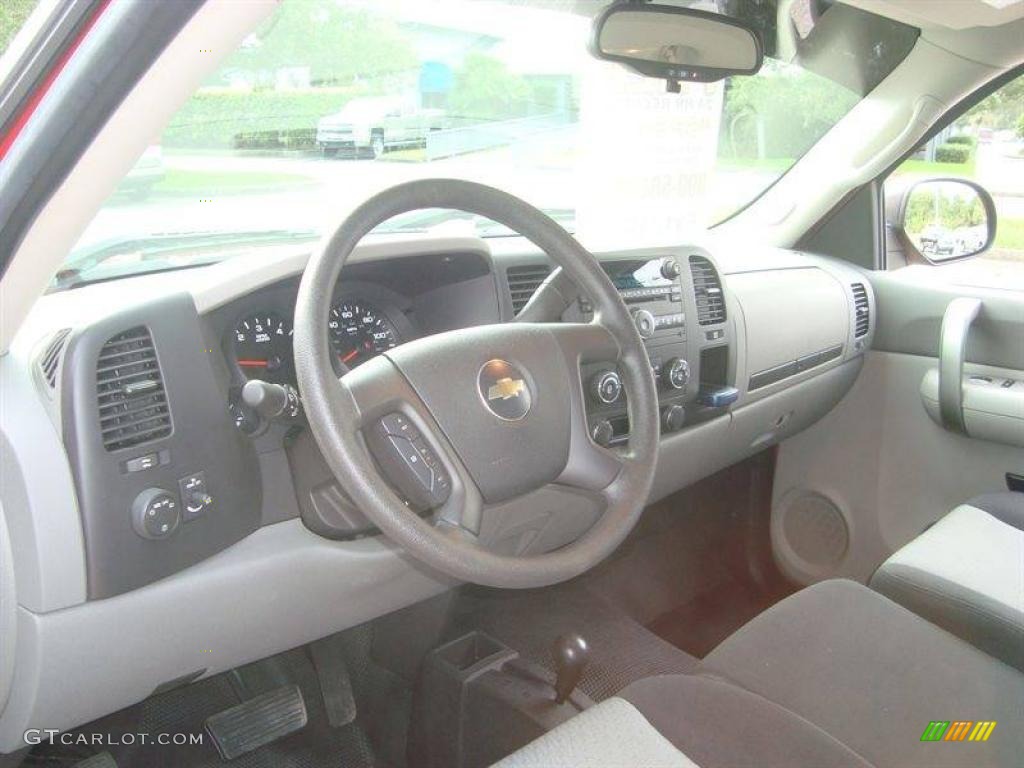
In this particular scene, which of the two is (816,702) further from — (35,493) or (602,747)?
(35,493)

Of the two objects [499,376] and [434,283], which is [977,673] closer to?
[499,376]

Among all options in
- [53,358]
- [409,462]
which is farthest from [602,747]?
[53,358]

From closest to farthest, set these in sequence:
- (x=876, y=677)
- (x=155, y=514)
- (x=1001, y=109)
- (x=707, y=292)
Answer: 1. (x=155, y=514)
2. (x=876, y=677)
3. (x=707, y=292)
4. (x=1001, y=109)

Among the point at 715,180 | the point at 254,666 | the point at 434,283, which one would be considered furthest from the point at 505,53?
the point at 254,666

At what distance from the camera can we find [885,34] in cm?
254

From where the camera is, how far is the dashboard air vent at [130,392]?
1.34 meters

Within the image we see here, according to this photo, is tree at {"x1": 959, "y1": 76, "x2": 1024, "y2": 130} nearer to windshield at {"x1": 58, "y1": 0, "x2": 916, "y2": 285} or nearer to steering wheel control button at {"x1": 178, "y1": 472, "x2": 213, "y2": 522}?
windshield at {"x1": 58, "y1": 0, "x2": 916, "y2": 285}

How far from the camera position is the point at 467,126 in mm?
2188

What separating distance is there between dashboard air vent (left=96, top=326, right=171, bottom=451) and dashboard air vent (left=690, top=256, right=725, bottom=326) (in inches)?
57.9

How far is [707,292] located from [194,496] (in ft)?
5.01

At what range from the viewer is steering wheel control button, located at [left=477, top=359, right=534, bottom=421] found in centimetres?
142

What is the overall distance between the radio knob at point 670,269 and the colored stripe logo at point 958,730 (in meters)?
1.23

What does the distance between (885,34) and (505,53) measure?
110cm

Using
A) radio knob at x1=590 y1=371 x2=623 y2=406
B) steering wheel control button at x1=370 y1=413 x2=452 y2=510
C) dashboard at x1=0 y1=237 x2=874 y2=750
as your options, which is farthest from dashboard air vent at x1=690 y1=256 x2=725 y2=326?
steering wheel control button at x1=370 y1=413 x2=452 y2=510
